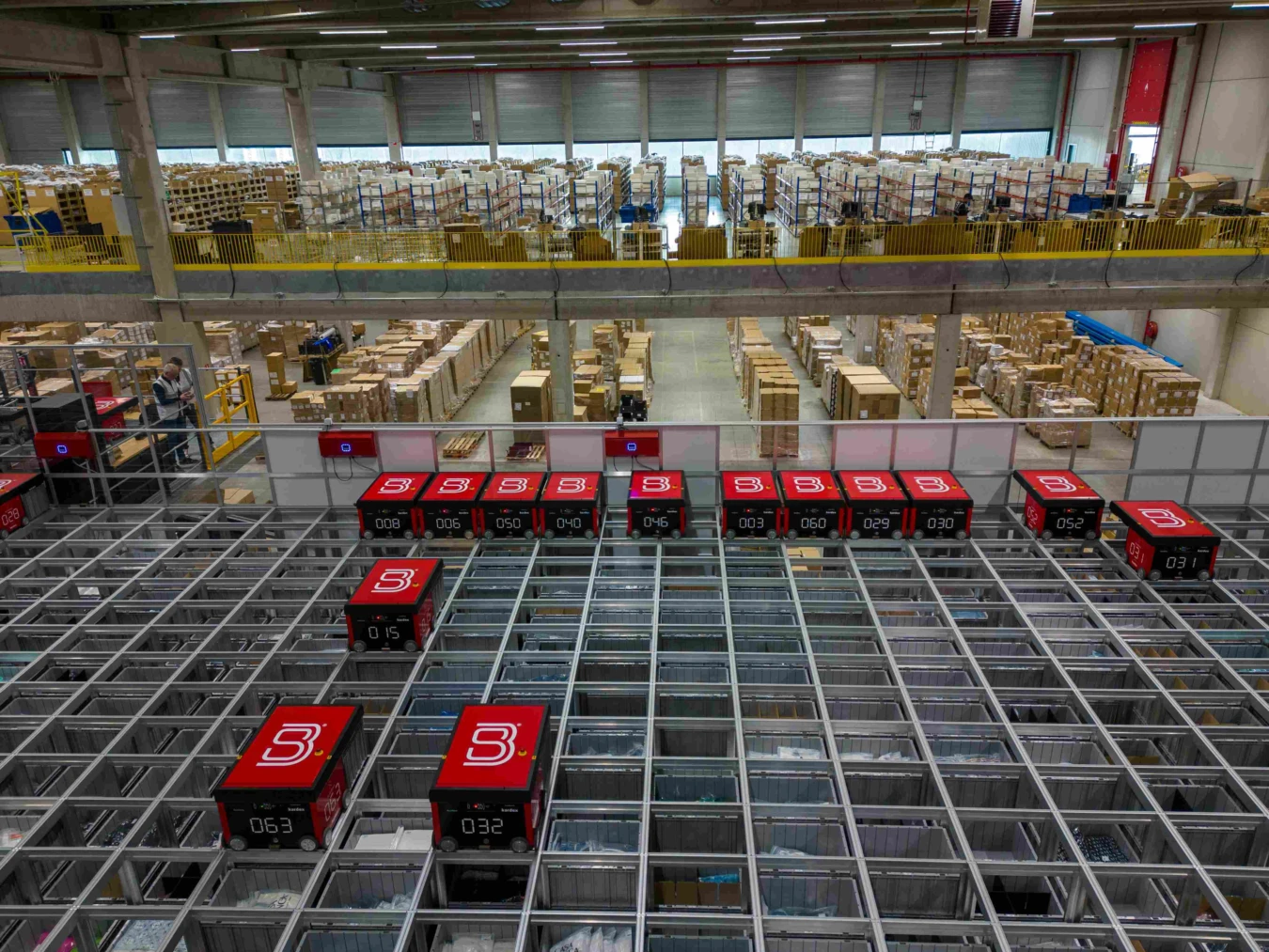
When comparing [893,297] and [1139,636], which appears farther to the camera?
[893,297]

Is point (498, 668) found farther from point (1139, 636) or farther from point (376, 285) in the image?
point (376, 285)

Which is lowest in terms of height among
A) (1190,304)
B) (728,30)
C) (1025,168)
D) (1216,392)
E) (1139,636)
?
(1216,392)

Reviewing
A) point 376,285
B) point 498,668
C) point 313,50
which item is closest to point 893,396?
point 376,285

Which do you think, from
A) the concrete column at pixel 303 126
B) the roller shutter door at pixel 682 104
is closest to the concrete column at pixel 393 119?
the concrete column at pixel 303 126

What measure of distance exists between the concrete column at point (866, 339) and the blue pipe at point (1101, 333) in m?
6.72

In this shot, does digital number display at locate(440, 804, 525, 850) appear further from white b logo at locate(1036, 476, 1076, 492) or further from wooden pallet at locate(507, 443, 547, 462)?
wooden pallet at locate(507, 443, 547, 462)

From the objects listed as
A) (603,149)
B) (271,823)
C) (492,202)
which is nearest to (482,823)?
(271,823)

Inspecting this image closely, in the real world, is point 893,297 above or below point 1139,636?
above

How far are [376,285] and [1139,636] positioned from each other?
13.8m

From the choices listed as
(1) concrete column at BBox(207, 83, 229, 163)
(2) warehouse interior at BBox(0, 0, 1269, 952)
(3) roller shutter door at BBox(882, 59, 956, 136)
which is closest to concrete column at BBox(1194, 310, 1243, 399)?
(2) warehouse interior at BBox(0, 0, 1269, 952)

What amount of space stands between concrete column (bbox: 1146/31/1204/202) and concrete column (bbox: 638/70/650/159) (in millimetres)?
18512

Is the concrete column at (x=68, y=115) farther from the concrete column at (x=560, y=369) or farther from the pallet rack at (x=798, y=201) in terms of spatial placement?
the pallet rack at (x=798, y=201)

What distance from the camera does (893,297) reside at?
15.7 meters

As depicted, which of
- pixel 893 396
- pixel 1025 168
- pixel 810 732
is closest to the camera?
pixel 810 732
